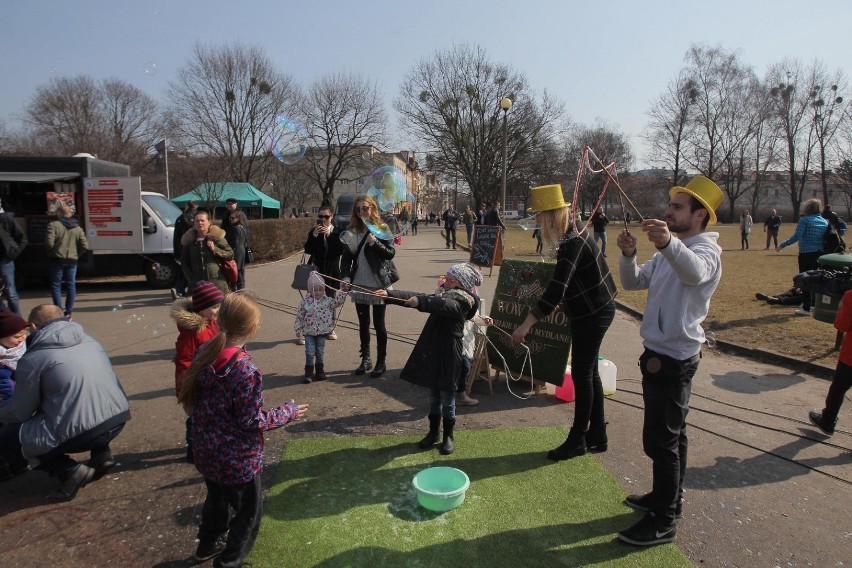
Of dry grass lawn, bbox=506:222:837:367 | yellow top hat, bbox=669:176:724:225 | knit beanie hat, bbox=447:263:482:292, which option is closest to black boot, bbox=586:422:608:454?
knit beanie hat, bbox=447:263:482:292

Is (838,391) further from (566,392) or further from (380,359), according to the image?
(380,359)

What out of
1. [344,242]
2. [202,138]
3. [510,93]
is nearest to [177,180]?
[202,138]

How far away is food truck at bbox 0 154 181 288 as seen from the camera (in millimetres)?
11703

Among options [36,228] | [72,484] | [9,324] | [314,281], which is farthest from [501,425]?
[36,228]

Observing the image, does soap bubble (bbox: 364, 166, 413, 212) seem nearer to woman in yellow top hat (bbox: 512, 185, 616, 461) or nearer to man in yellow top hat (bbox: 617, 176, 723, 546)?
woman in yellow top hat (bbox: 512, 185, 616, 461)

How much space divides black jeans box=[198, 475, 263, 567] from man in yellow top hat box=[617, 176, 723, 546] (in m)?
2.17

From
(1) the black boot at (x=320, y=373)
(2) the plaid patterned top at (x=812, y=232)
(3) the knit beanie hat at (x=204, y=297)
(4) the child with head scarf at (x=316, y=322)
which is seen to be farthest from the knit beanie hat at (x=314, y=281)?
(2) the plaid patterned top at (x=812, y=232)

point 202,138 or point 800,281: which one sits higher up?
point 202,138

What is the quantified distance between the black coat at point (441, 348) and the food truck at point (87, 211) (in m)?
10.3

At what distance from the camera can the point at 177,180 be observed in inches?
1382

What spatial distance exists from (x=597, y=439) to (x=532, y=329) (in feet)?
4.99

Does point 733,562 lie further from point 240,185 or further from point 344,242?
point 240,185

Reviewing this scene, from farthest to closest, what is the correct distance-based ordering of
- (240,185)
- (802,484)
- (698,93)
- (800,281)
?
(698,93) → (240,185) → (800,281) → (802,484)

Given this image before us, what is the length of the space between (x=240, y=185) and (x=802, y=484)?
2837 centimetres
